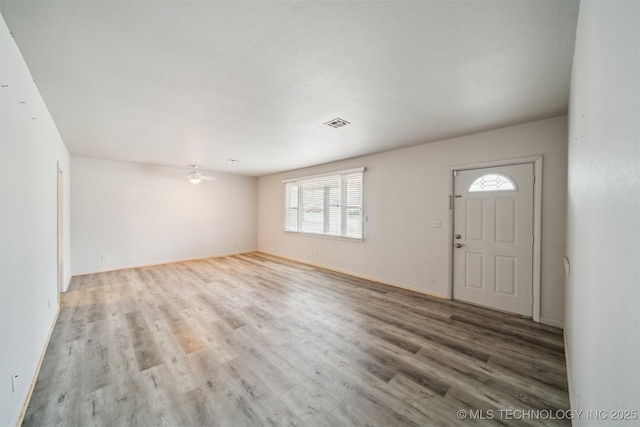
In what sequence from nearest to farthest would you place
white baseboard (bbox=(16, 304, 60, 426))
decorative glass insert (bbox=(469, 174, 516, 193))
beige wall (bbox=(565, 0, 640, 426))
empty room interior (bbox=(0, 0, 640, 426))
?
beige wall (bbox=(565, 0, 640, 426)) < empty room interior (bbox=(0, 0, 640, 426)) < white baseboard (bbox=(16, 304, 60, 426)) < decorative glass insert (bbox=(469, 174, 516, 193))

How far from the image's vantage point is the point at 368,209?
194 inches

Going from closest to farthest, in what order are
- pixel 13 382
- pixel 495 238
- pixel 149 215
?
pixel 13 382, pixel 495 238, pixel 149 215

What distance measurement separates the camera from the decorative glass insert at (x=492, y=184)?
3.30 meters

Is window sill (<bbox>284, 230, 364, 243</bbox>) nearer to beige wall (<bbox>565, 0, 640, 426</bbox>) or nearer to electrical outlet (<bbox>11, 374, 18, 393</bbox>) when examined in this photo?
beige wall (<bbox>565, 0, 640, 426</bbox>)

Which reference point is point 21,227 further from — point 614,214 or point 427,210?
point 427,210

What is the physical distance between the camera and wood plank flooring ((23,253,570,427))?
1689 mm

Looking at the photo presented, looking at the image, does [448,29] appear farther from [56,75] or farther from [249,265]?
[249,265]

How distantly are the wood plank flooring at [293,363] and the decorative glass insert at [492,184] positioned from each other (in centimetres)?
175

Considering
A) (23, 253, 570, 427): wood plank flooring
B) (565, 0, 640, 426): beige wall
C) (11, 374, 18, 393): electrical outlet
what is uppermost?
(565, 0, 640, 426): beige wall

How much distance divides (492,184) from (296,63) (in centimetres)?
320

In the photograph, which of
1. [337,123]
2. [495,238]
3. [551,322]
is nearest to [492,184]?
[495,238]

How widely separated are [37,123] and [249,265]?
4.51 metres

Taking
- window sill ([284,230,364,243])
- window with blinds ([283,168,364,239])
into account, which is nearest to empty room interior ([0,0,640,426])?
window sill ([284,230,364,243])

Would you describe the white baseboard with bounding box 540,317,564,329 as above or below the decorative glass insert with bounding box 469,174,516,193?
below
